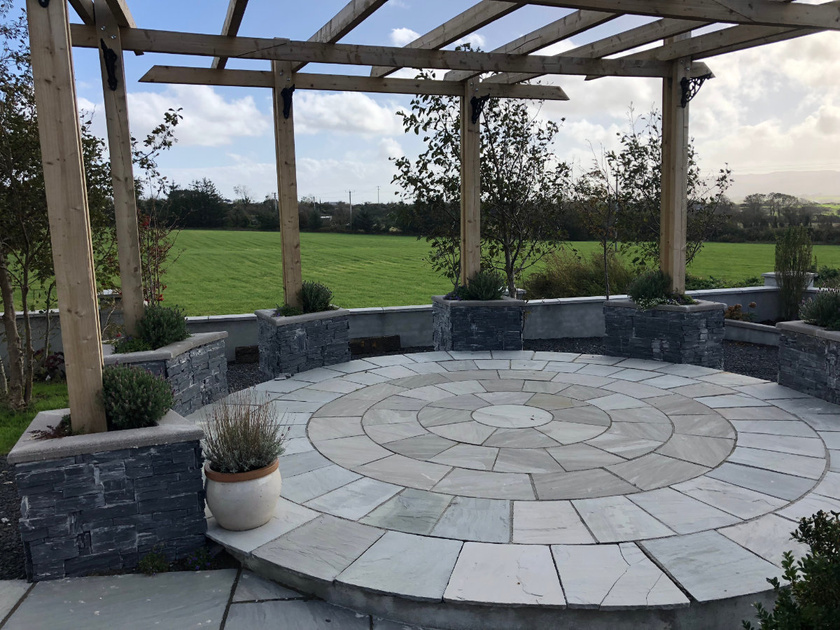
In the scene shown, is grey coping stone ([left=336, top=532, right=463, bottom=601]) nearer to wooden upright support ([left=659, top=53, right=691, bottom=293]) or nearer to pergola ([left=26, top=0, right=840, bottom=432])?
pergola ([left=26, top=0, right=840, bottom=432])

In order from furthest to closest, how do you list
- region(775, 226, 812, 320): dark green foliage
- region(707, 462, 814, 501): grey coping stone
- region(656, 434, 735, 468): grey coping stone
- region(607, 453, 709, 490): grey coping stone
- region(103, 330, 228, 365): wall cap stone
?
1. region(775, 226, 812, 320): dark green foliage
2. region(103, 330, 228, 365): wall cap stone
3. region(656, 434, 735, 468): grey coping stone
4. region(607, 453, 709, 490): grey coping stone
5. region(707, 462, 814, 501): grey coping stone

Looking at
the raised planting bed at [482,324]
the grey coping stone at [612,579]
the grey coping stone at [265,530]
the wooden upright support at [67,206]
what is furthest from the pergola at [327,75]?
the grey coping stone at [612,579]

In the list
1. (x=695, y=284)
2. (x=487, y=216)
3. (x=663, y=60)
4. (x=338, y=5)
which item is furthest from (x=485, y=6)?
(x=695, y=284)

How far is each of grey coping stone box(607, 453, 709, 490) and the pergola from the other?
11.5ft

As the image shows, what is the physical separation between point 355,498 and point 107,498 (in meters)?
1.49

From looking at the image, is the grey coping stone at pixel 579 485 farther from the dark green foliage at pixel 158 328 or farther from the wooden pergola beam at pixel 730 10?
the dark green foliage at pixel 158 328

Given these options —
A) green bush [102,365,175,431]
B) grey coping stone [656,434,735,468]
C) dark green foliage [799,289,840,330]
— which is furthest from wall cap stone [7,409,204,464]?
dark green foliage [799,289,840,330]

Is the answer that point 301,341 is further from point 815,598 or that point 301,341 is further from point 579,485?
point 815,598

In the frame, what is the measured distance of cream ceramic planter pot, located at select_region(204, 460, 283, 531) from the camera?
361 cm

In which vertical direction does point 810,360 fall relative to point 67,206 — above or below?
below

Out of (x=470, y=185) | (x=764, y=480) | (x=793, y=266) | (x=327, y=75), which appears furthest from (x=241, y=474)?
(x=793, y=266)

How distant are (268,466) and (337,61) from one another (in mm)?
4924

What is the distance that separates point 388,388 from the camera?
272 inches

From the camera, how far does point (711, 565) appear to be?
10.6 feet
